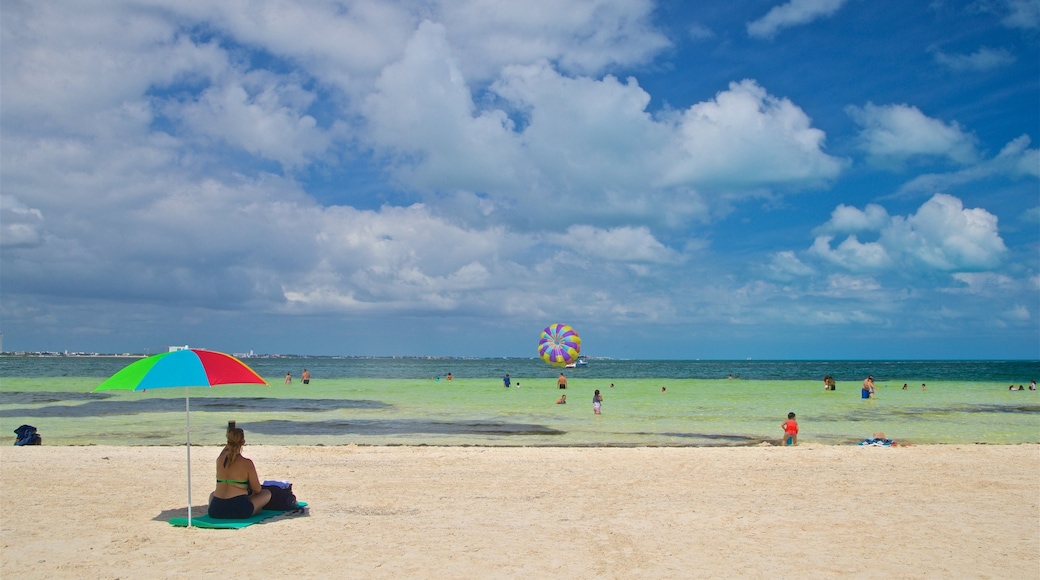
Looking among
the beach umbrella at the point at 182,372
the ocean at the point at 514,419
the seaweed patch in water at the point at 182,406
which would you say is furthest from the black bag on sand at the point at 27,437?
the beach umbrella at the point at 182,372

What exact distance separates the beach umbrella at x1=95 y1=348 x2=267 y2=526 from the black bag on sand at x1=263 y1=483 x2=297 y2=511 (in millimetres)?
1848

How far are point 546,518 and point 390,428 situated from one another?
14158 millimetres

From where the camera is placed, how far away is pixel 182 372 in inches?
308

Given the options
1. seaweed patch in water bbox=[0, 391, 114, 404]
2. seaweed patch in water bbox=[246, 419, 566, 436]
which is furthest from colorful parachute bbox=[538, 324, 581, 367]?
seaweed patch in water bbox=[0, 391, 114, 404]

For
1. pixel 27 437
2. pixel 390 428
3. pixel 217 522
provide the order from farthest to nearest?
pixel 390 428, pixel 27 437, pixel 217 522

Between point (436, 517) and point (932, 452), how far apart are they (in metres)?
12.5

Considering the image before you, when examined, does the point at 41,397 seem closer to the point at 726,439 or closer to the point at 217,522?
the point at 217,522

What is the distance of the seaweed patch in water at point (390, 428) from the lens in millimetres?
21438

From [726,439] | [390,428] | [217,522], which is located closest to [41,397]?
[390,428]

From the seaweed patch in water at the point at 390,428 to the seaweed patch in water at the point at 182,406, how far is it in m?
5.78

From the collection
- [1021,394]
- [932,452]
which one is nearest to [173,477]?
[932,452]

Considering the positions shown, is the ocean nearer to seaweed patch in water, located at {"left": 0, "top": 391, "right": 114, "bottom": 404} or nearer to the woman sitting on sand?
seaweed patch in water, located at {"left": 0, "top": 391, "right": 114, "bottom": 404}

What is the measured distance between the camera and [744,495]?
10938 mm

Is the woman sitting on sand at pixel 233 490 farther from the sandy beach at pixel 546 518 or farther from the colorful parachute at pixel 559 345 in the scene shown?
the colorful parachute at pixel 559 345
